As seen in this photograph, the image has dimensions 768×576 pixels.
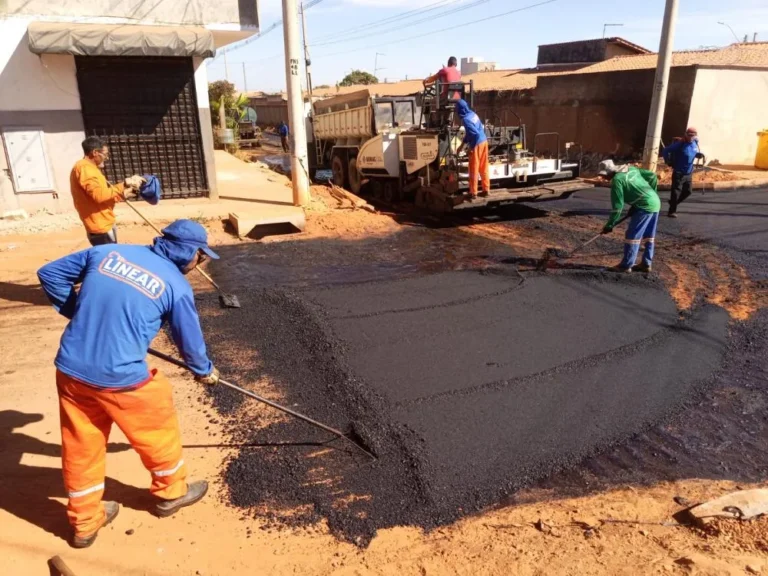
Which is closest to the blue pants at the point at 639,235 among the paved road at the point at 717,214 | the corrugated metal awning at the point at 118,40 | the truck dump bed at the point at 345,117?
the paved road at the point at 717,214

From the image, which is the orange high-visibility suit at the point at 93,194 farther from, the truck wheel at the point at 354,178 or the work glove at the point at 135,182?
the truck wheel at the point at 354,178

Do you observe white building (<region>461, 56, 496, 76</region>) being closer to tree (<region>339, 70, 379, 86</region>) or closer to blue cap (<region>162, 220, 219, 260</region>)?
tree (<region>339, 70, 379, 86</region>)

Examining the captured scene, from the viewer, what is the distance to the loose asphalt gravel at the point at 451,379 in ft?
10.2

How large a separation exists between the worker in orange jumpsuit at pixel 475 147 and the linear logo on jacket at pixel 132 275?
21.5 ft

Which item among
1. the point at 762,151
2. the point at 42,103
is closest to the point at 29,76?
the point at 42,103

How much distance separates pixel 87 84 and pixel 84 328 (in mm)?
8911

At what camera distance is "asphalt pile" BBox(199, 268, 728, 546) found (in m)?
3.08

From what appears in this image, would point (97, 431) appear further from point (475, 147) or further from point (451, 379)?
point (475, 147)

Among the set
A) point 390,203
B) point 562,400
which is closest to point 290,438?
point 562,400

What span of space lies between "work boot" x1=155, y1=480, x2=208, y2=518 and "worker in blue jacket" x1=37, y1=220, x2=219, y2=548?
27 mm

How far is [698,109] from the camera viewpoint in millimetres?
14438

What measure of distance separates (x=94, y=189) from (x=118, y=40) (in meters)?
5.08

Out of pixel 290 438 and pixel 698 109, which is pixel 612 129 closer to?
pixel 698 109

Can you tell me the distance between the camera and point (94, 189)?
5160 millimetres
